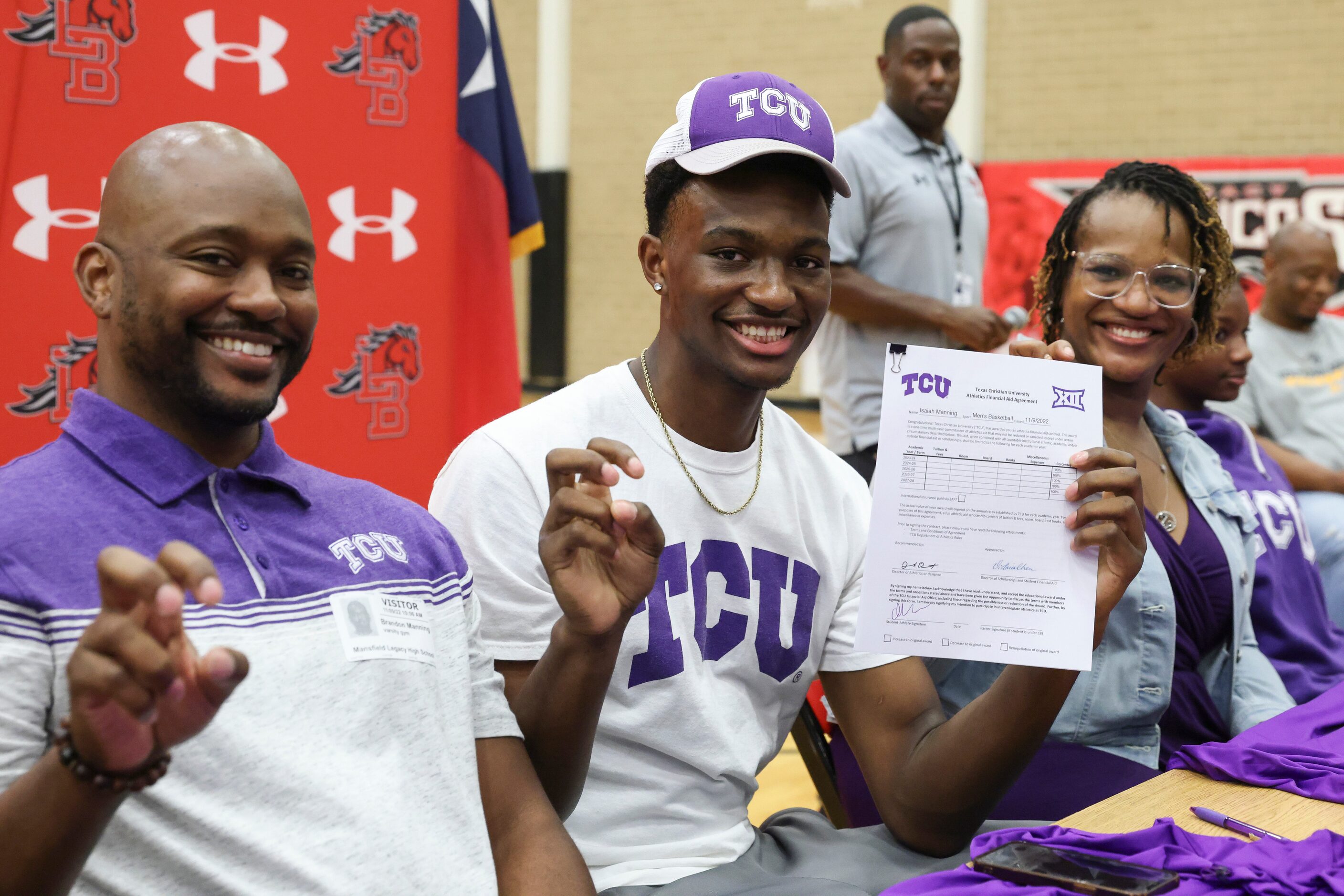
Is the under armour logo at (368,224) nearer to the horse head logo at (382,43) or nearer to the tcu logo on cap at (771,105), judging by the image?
the horse head logo at (382,43)

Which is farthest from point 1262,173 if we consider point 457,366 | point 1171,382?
point 457,366

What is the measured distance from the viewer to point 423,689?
1.37 metres

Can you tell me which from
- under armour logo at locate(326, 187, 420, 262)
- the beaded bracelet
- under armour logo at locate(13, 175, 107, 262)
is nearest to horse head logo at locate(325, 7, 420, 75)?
under armour logo at locate(326, 187, 420, 262)

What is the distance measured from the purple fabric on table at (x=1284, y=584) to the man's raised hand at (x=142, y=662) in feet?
7.11

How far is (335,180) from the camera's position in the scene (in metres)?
3.33

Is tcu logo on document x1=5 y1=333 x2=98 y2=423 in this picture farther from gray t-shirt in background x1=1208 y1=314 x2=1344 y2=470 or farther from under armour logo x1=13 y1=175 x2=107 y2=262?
Answer: gray t-shirt in background x1=1208 y1=314 x2=1344 y2=470

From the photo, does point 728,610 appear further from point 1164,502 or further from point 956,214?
point 956,214

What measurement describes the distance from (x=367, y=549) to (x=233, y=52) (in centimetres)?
213

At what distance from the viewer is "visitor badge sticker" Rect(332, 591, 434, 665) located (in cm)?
132

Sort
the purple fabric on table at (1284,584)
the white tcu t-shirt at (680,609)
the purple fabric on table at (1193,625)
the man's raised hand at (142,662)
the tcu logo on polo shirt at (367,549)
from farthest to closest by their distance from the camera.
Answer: the purple fabric on table at (1284,584)
the purple fabric on table at (1193,625)
the white tcu t-shirt at (680,609)
the tcu logo on polo shirt at (367,549)
the man's raised hand at (142,662)

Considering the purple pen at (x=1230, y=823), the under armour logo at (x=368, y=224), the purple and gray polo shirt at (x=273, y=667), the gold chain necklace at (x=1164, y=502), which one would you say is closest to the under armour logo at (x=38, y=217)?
the under armour logo at (x=368, y=224)

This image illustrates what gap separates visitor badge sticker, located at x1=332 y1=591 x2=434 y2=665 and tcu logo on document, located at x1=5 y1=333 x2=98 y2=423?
178 centimetres

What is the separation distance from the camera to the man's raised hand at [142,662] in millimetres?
895

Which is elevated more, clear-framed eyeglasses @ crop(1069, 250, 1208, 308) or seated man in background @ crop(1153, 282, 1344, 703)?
clear-framed eyeglasses @ crop(1069, 250, 1208, 308)
